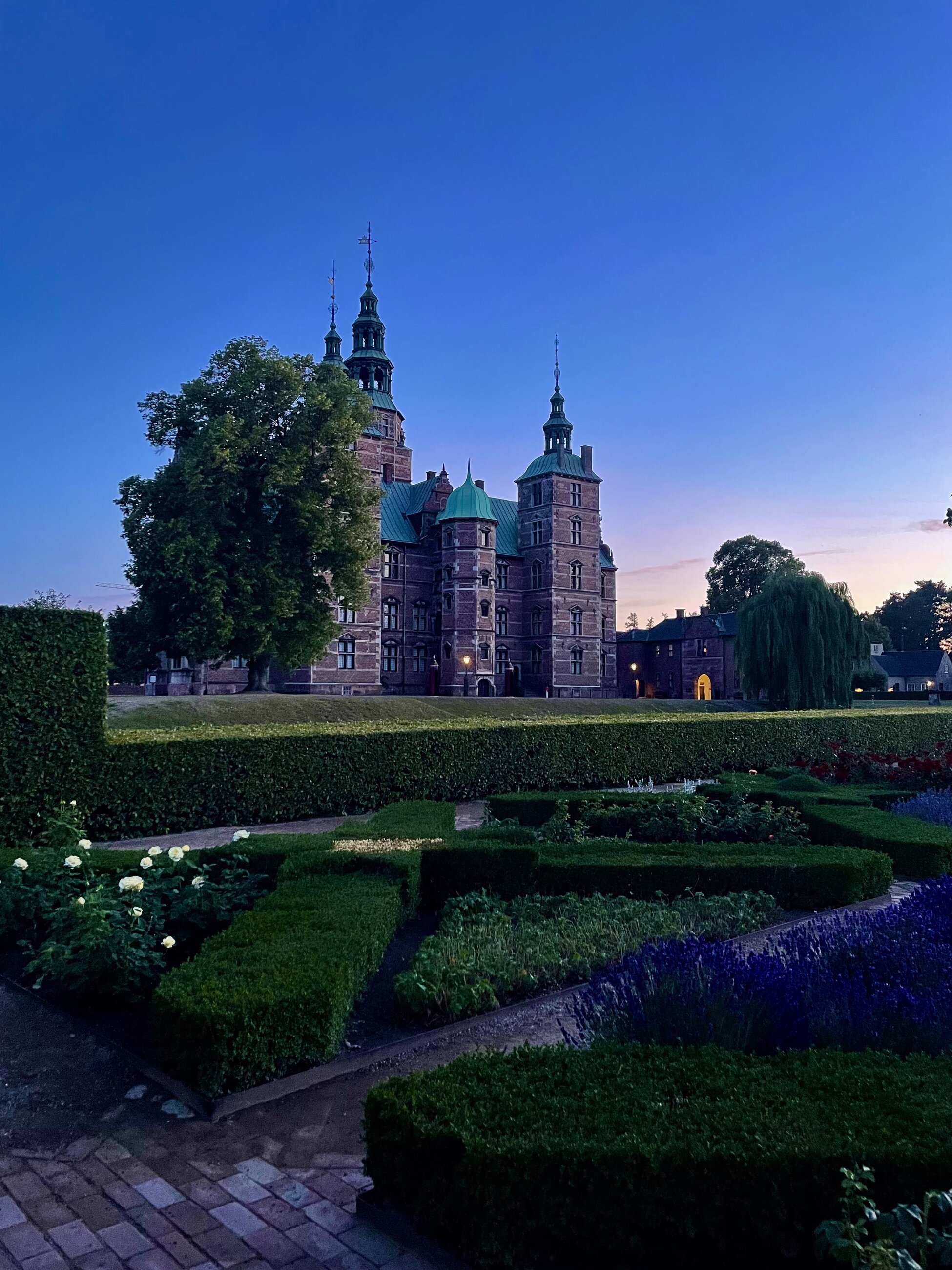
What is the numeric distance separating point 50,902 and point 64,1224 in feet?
13.0

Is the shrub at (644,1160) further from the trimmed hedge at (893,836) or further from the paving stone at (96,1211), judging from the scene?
the trimmed hedge at (893,836)

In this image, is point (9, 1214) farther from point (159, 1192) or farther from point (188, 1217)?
point (188, 1217)

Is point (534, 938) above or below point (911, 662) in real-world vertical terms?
below

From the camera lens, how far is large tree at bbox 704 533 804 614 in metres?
67.0

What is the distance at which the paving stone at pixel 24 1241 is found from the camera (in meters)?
3.27

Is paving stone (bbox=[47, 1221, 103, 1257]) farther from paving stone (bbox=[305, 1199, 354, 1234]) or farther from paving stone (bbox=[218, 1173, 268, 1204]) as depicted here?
paving stone (bbox=[305, 1199, 354, 1234])

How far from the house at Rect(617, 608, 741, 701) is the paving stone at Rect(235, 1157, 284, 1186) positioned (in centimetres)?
5663

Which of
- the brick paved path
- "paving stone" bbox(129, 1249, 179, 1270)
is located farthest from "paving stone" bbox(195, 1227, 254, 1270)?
"paving stone" bbox(129, 1249, 179, 1270)

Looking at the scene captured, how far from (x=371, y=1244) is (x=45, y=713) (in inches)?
406

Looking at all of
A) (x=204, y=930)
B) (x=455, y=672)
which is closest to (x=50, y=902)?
(x=204, y=930)

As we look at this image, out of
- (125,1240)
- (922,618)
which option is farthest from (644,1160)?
(922,618)

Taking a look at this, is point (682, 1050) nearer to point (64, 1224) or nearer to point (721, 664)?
point (64, 1224)

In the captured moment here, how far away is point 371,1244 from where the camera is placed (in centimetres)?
329

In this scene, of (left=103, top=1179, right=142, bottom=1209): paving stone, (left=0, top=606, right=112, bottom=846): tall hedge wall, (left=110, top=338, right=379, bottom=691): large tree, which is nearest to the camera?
(left=103, top=1179, right=142, bottom=1209): paving stone
